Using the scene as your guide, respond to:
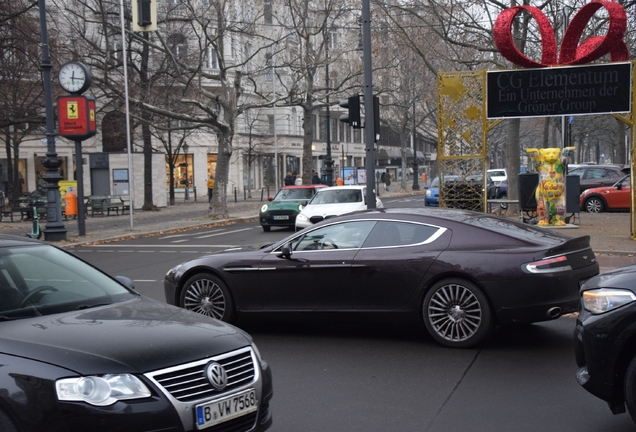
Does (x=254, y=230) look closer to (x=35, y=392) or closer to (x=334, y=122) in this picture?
(x=35, y=392)

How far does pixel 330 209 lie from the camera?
2114cm

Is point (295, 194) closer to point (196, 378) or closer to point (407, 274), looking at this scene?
point (407, 274)

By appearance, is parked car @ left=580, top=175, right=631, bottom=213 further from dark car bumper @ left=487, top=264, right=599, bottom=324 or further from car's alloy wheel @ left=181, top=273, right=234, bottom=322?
car's alloy wheel @ left=181, top=273, right=234, bottom=322

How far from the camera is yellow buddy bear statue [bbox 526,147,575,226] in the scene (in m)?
19.1

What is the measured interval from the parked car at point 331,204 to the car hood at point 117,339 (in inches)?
604

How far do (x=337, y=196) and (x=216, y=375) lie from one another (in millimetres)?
18138

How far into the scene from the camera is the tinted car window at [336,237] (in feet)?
25.9

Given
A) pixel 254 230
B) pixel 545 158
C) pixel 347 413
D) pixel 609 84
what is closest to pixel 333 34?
pixel 254 230

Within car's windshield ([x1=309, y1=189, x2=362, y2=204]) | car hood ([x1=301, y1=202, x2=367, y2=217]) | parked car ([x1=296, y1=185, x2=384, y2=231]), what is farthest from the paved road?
car's windshield ([x1=309, y1=189, x2=362, y2=204])

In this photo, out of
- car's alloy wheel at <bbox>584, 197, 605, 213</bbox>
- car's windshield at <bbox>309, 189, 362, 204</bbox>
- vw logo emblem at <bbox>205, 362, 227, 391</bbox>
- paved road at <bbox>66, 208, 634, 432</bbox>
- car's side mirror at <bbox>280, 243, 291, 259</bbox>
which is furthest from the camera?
car's alloy wheel at <bbox>584, 197, 605, 213</bbox>

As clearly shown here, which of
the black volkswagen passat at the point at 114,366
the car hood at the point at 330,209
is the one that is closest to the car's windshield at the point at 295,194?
the car hood at the point at 330,209

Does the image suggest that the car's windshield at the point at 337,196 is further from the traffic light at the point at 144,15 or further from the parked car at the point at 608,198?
the parked car at the point at 608,198

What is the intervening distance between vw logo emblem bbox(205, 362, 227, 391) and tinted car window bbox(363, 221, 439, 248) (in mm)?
3875

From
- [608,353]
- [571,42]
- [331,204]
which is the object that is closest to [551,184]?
[571,42]
